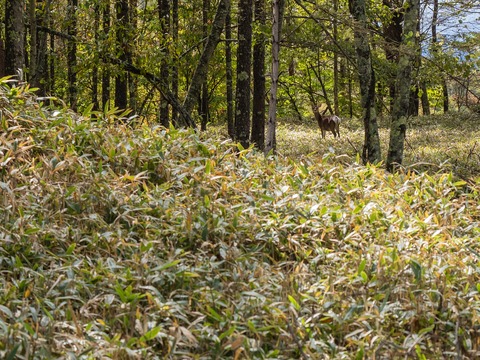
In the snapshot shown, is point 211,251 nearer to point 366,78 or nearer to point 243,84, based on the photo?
point 366,78

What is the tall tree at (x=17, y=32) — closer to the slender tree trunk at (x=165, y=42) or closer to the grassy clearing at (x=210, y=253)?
the slender tree trunk at (x=165, y=42)

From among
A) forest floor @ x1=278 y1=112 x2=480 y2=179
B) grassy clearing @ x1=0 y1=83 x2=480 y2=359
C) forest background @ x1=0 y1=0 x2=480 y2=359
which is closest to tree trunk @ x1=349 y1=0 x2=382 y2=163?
forest floor @ x1=278 y1=112 x2=480 y2=179

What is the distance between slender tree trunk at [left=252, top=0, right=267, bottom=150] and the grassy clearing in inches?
328

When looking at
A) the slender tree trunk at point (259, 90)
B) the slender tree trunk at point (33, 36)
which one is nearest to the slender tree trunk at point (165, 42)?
the slender tree trunk at point (259, 90)

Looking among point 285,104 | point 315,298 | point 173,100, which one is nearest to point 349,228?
point 315,298

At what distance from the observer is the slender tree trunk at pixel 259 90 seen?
14.8 meters

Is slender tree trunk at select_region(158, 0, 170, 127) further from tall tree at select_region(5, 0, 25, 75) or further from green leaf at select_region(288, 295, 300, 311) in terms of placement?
green leaf at select_region(288, 295, 300, 311)

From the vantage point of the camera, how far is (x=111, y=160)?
20.1ft

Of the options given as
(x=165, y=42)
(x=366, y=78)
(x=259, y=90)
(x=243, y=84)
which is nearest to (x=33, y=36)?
(x=165, y=42)

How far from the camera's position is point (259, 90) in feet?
52.1

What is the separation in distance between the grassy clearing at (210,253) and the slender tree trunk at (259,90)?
27.3ft

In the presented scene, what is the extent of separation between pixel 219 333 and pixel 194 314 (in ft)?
0.87

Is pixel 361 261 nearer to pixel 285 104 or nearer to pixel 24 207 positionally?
pixel 24 207

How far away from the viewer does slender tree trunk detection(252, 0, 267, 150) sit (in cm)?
1481
